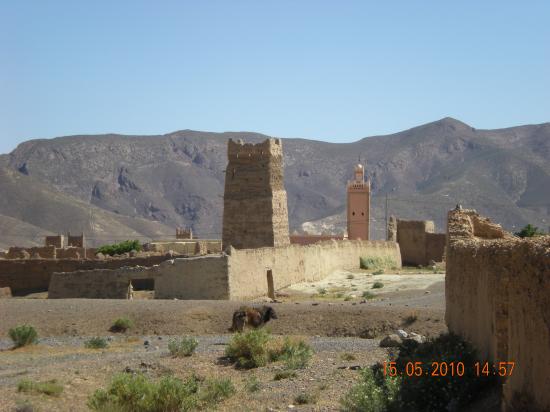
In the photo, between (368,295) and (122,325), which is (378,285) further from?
(122,325)

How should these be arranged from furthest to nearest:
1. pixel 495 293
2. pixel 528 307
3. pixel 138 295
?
pixel 138 295 → pixel 495 293 → pixel 528 307

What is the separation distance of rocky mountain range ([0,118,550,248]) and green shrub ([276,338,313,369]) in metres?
80.1

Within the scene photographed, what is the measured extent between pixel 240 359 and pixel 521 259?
8610 millimetres

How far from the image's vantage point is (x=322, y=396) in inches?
576

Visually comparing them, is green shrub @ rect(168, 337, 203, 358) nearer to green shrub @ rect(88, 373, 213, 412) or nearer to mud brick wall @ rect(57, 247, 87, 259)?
green shrub @ rect(88, 373, 213, 412)

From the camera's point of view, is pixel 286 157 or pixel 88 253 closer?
pixel 88 253

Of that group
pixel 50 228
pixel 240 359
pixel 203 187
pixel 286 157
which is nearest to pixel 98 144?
pixel 203 187

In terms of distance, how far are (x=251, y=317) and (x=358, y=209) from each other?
3939cm

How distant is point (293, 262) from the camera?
1449 inches

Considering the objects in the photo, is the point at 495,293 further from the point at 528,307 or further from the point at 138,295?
the point at 138,295

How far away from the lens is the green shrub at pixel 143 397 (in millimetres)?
13867

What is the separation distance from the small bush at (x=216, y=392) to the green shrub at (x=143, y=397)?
1.25 ft

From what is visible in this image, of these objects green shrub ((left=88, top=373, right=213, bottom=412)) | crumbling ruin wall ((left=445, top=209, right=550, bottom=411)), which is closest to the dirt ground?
green shrub ((left=88, top=373, right=213, bottom=412))

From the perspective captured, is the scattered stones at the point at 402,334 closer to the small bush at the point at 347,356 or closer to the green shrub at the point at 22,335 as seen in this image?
the small bush at the point at 347,356
